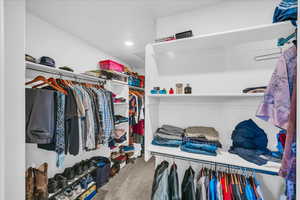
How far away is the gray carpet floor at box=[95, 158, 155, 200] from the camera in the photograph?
181 centimetres

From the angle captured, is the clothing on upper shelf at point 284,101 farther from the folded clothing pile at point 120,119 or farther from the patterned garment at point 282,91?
the folded clothing pile at point 120,119

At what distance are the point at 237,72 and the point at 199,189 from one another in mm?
985

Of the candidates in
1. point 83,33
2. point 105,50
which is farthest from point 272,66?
point 105,50

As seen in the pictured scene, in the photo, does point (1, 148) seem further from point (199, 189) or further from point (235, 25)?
point (235, 25)

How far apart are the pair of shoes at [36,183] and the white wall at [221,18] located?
1.94m

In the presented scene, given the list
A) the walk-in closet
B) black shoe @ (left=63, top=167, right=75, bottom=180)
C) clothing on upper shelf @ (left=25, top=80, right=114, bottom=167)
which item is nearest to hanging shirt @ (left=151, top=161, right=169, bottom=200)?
the walk-in closet

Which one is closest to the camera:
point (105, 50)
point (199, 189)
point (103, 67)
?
point (199, 189)

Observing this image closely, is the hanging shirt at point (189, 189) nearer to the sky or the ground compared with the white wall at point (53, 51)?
nearer to the ground

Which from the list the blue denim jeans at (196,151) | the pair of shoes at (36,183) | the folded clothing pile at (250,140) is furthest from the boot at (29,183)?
the folded clothing pile at (250,140)

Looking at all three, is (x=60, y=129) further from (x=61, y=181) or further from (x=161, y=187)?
(x=161, y=187)

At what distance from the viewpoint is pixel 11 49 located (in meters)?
0.68

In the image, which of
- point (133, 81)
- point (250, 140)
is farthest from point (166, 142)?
point (133, 81)

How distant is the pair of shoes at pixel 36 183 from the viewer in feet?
4.16

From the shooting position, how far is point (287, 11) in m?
0.66
